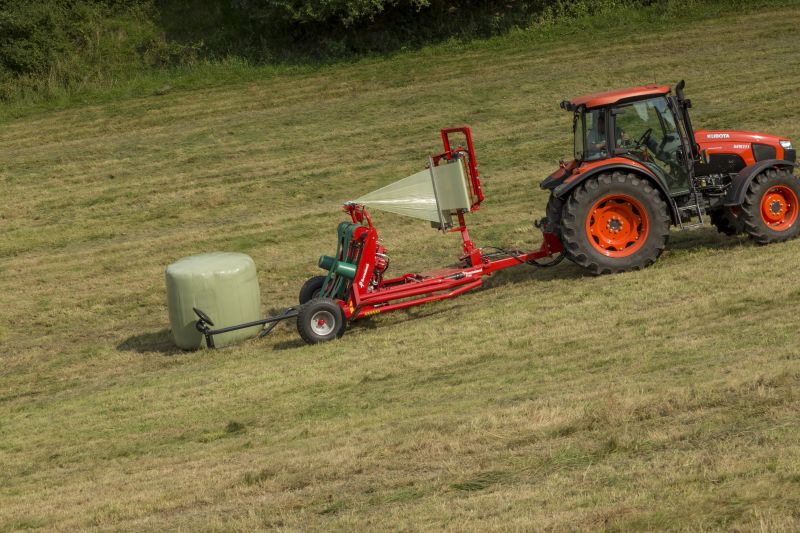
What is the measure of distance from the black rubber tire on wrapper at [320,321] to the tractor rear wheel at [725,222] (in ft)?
14.2

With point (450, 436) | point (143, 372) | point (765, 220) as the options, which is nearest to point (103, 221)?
point (143, 372)

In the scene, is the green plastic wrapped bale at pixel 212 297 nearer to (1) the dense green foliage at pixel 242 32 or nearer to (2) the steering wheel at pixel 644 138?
(2) the steering wheel at pixel 644 138

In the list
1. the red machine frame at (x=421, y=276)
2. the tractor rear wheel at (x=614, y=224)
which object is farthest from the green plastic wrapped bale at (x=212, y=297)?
the tractor rear wheel at (x=614, y=224)

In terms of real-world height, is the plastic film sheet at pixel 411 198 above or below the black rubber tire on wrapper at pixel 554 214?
above

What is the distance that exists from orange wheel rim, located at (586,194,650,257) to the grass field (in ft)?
1.40

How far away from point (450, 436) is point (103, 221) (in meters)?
11.1

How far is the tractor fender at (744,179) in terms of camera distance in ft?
38.5

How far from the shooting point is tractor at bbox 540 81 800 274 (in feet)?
38.3

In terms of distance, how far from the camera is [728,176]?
12.2 meters

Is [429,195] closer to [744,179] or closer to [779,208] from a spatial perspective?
[744,179]

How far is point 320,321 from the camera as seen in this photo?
11352 millimetres

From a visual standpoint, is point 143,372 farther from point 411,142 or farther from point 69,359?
point 411,142

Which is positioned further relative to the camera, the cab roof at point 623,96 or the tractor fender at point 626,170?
the cab roof at point 623,96

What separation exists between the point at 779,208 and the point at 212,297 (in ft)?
20.2
